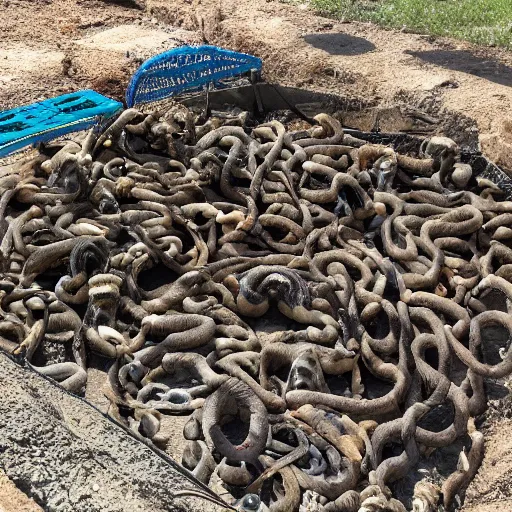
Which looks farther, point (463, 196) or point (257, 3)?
point (257, 3)

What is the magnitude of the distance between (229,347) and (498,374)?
2.39 m

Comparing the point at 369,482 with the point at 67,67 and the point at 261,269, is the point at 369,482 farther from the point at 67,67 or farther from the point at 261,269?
the point at 67,67

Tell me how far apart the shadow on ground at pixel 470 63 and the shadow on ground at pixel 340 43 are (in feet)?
2.55

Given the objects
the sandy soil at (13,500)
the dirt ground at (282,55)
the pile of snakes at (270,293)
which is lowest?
the pile of snakes at (270,293)

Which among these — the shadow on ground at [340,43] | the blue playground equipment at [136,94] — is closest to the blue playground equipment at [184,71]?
the blue playground equipment at [136,94]

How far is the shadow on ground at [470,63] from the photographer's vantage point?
12406mm

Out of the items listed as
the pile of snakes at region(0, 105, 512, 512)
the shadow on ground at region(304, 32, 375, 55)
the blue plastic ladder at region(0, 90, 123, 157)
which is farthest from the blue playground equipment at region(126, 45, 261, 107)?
the shadow on ground at region(304, 32, 375, 55)

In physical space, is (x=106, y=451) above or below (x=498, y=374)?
above

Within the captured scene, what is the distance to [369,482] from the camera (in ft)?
20.6

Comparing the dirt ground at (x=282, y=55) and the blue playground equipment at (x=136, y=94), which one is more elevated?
the blue playground equipment at (x=136, y=94)

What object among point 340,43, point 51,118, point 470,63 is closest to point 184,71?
point 51,118

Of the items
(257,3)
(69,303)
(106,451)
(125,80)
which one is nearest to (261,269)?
(69,303)

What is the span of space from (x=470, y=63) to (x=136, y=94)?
5242 millimetres

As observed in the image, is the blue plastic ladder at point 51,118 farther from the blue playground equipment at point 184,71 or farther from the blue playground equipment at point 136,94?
the blue playground equipment at point 184,71
